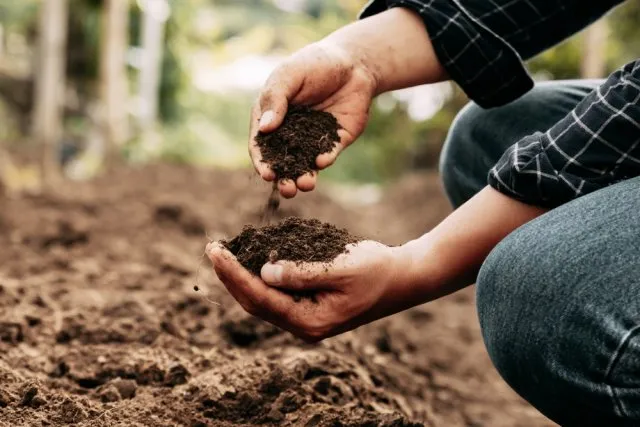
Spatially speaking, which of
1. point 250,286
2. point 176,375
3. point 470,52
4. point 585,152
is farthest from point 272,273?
point 470,52

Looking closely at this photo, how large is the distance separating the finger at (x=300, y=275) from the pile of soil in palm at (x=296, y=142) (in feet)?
0.98

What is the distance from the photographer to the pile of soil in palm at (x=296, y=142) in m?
1.62

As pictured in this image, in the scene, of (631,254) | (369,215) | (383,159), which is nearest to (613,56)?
(369,215)

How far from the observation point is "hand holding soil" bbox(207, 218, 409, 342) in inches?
53.4

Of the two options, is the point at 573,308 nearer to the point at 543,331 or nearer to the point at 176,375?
the point at 543,331

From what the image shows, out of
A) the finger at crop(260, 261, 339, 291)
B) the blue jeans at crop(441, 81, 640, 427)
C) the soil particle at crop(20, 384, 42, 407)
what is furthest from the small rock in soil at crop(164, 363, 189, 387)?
the blue jeans at crop(441, 81, 640, 427)

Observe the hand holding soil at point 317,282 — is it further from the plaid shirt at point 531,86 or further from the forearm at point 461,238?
the plaid shirt at point 531,86

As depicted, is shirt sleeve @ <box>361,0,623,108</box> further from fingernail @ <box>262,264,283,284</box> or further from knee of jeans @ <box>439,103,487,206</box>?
fingernail @ <box>262,264,283,284</box>

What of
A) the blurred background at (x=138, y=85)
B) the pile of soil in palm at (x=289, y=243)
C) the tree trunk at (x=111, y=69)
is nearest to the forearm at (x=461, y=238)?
the pile of soil in palm at (x=289, y=243)

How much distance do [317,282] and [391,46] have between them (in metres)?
0.70

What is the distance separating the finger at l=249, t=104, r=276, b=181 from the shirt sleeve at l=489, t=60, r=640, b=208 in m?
0.47

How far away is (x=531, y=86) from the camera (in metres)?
1.93

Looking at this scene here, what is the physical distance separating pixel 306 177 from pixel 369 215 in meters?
6.92

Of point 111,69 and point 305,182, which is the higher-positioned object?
point 305,182
